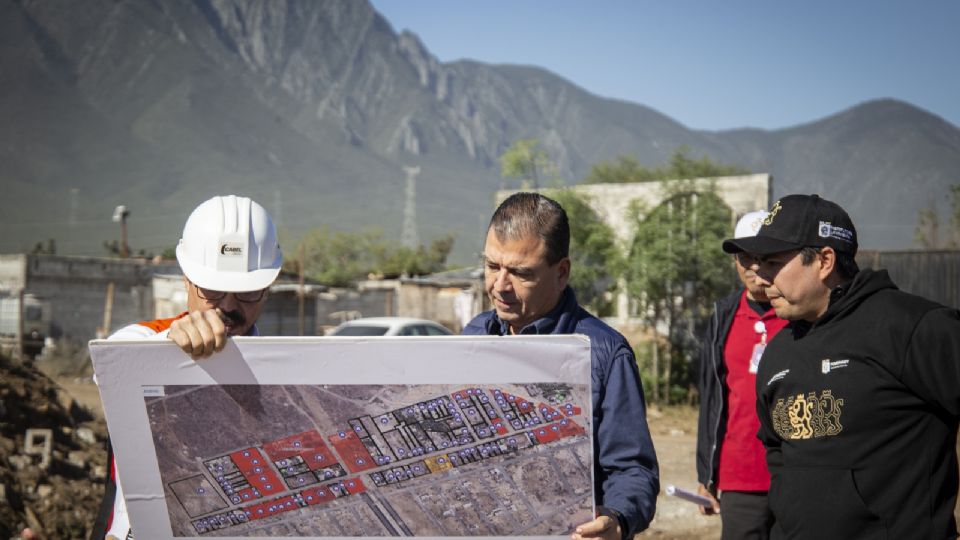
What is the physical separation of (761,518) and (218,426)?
9.52 ft

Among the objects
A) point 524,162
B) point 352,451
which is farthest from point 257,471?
point 524,162

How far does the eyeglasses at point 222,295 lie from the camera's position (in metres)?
2.45

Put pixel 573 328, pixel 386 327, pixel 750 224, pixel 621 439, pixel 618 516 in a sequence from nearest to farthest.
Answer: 1. pixel 618 516
2. pixel 621 439
3. pixel 573 328
4. pixel 750 224
5. pixel 386 327

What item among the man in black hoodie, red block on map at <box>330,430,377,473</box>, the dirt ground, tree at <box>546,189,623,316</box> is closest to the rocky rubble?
the dirt ground

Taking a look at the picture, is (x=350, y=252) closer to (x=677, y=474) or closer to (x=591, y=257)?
(x=591, y=257)

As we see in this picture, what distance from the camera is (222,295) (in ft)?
8.07

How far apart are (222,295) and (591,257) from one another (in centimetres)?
1802

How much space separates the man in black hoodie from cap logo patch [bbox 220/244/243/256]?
1671 mm

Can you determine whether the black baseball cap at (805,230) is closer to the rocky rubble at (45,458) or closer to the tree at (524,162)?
the rocky rubble at (45,458)

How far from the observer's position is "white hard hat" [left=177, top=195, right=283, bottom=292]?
95.4 inches

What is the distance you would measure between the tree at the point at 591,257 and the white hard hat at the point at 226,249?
16.5m

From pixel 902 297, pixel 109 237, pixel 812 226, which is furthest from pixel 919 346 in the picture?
pixel 109 237

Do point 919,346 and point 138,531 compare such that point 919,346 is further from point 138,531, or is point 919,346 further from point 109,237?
point 109,237

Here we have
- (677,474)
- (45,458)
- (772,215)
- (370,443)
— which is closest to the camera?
(370,443)
